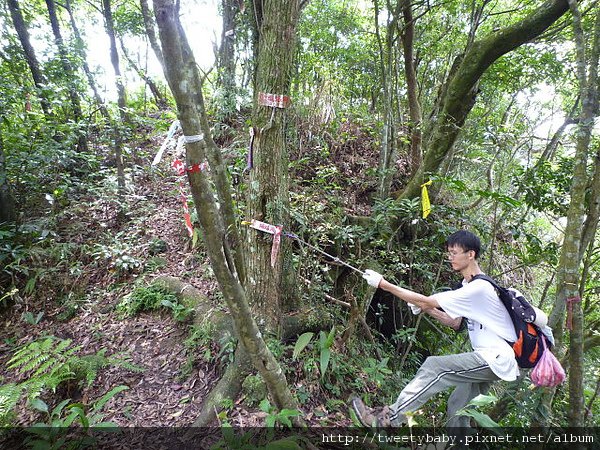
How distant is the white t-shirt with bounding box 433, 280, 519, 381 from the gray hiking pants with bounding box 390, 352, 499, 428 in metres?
0.12

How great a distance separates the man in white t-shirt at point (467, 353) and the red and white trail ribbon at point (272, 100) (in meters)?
1.88

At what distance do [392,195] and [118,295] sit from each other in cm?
467

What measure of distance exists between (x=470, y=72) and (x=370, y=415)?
4242 mm

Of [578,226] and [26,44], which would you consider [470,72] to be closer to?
[578,226]

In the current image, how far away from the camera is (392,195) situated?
5.78 meters

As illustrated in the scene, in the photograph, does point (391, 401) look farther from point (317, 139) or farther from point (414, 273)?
point (317, 139)

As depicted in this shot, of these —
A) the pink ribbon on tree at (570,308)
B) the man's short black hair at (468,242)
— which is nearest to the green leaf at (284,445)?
the man's short black hair at (468,242)

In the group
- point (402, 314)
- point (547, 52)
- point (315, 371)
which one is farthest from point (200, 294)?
point (547, 52)

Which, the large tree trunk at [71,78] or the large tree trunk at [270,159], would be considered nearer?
the large tree trunk at [270,159]

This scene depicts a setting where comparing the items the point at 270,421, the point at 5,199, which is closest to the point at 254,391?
the point at 270,421

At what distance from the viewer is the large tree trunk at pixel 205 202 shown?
1.59 meters

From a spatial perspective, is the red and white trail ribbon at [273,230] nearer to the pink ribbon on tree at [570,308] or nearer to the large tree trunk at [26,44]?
the pink ribbon on tree at [570,308]

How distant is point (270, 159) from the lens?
10.8 ft

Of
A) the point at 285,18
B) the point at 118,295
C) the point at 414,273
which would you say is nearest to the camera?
the point at 285,18
